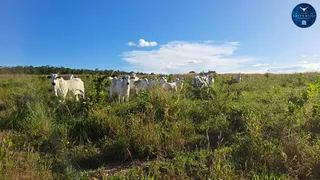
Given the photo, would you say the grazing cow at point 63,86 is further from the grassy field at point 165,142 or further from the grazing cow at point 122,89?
the grassy field at point 165,142

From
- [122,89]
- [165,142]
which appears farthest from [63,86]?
[165,142]

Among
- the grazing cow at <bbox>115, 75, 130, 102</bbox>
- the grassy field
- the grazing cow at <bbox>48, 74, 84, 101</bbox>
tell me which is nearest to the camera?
the grassy field

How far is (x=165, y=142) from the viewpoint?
16.0 feet

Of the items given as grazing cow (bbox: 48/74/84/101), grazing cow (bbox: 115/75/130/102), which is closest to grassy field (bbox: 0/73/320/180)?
grazing cow (bbox: 48/74/84/101)

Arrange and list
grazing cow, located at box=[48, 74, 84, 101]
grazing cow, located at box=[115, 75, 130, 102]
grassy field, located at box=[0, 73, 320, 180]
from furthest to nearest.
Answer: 1. grazing cow, located at box=[115, 75, 130, 102]
2. grazing cow, located at box=[48, 74, 84, 101]
3. grassy field, located at box=[0, 73, 320, 180]

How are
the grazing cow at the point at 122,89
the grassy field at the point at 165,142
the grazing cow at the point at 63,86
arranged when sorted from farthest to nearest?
the grazing cow at the point at 122,89, the grazing cow at the point at 63,86, the grassy field at the point at 165,142

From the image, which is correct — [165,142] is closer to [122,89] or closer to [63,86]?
[122,89]

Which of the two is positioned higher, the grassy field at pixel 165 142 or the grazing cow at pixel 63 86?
the grazing cow at pixel 63 86

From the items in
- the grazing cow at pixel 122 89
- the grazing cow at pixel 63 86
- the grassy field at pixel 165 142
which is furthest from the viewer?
the grazing cow at pixel 122 89

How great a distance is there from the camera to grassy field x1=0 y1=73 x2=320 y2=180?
3.95 meters

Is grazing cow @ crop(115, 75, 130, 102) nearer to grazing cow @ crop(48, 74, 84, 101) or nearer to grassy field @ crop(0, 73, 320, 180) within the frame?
grazing cow @ crop(48, 74, 84, 101)

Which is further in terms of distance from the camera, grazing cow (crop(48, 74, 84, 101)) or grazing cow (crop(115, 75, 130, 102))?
grazing cow (crop(115, 75, 130, 102))

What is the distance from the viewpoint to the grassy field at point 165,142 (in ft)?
13.0

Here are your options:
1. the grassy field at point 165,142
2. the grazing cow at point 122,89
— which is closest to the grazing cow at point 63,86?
the grazing cow at point 122,89
